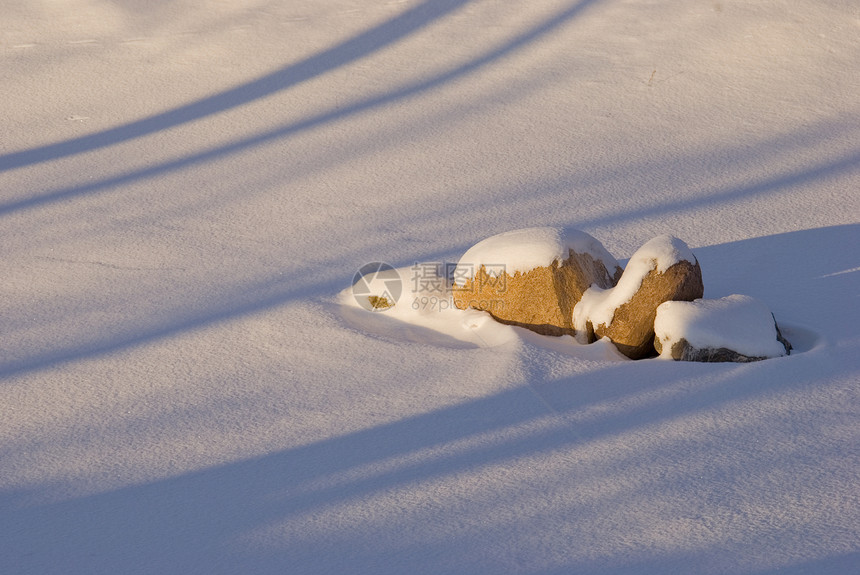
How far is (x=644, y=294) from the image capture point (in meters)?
2.49

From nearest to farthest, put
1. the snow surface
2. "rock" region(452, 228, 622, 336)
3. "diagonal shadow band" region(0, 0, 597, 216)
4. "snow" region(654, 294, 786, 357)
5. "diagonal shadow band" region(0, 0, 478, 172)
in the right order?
1. the snow surface
2. "snow" region(654, 294, 786, 357)
3. "rock" region(452, 228, 622, 336)
4. "diagonal shadow band" region(0, 0, 597, 216)
5. "diagonal shadow band" region(0, 0, 478, 172)

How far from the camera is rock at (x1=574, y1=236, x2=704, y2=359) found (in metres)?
2.48

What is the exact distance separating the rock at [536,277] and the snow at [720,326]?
264 millimetres

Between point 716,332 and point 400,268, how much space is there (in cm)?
108

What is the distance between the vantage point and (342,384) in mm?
2363

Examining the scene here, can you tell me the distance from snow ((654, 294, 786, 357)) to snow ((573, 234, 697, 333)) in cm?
10

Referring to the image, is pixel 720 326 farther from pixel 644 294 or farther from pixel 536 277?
pixel 536 277

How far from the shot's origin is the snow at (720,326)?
7.79ft

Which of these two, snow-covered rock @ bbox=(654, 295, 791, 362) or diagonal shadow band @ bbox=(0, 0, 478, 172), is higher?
diagonal shadow band @ bbox=(0, 0, 478, 172)

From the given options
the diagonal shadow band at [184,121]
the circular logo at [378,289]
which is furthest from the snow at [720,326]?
the diagonal shadow band at [184,121]

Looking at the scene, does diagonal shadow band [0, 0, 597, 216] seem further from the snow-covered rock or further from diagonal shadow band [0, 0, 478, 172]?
the snow-covered rock
